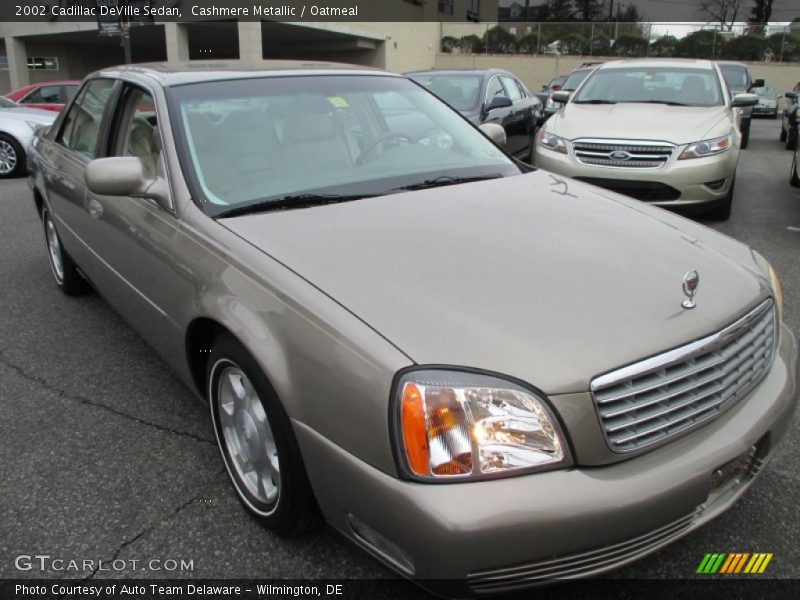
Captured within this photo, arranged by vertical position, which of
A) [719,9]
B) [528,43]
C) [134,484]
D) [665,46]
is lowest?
[134,484]

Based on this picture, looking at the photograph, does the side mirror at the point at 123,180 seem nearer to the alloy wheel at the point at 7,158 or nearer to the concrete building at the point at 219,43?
the alloy wheel at the point at 7,158

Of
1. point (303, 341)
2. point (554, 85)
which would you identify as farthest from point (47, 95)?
point (303, 341)

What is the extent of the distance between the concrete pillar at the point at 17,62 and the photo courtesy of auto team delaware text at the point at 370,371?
28.9 metres

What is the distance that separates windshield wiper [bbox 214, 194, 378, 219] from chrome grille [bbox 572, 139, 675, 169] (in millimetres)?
4109

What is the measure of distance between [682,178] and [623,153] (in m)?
0.56

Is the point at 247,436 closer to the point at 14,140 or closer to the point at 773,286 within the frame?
the point at 773,286

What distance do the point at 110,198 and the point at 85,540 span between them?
1617 millimetres

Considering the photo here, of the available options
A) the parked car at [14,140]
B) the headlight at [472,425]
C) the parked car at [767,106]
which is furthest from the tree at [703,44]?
the headlight at [472,425]

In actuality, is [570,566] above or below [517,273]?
below

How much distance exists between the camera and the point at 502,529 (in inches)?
62.7

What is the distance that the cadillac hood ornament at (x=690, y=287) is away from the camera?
6.58ft

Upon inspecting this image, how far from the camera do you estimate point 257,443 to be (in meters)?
2.29

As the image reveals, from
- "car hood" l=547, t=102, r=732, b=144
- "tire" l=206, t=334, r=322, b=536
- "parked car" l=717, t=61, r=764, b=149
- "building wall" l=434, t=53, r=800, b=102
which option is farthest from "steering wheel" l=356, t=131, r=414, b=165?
"building wall" l=434, t=53, r=800, b=102

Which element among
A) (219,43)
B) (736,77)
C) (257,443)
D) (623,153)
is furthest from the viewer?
(219,43)
